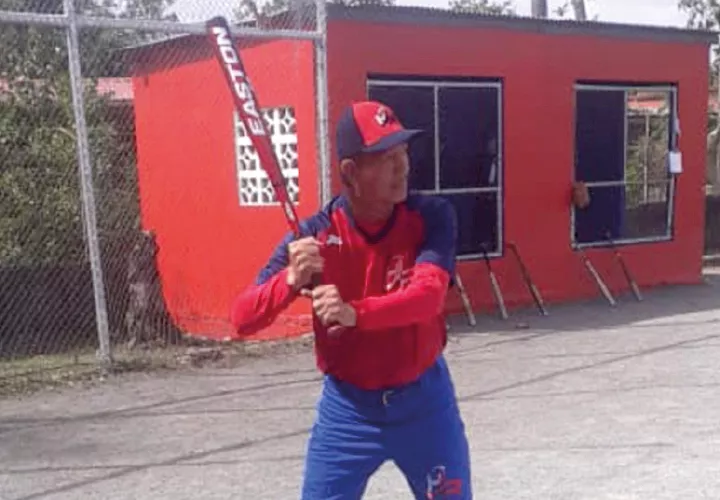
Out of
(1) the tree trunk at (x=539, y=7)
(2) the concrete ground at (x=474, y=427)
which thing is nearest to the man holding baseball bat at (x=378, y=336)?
(2) the concrete ground at (x=474, y=427)

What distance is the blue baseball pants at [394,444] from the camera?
3.27 m

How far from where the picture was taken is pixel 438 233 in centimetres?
332

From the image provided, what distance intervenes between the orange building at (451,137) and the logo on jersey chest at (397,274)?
7213mm

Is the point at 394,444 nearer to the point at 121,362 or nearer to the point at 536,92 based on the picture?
the point at 121,362

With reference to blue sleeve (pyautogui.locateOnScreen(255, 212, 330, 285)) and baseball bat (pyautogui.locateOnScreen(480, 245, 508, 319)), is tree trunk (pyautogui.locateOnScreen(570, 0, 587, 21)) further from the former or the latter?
blue sleeve (pyautogui.locateOnScreen(255, 212, 330, 285))

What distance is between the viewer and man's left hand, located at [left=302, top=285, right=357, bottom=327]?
3006mm

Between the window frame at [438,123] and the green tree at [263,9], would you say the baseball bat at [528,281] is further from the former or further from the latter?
the green tree at [263,9]

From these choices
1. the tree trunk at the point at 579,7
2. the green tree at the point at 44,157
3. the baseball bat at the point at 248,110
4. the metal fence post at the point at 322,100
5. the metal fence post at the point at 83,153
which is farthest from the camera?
the tree trunk at the point at 579,7

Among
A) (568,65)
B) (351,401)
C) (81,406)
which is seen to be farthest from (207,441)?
(568,65)

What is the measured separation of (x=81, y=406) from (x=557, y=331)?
A: 507cm

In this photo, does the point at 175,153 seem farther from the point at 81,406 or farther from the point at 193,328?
the point at 81,406

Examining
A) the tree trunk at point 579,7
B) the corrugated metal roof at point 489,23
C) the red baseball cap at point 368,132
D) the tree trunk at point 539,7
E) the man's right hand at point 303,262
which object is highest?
the tree trunk at point 579,7

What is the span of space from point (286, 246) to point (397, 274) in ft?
1.17

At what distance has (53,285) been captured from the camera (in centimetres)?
1132
